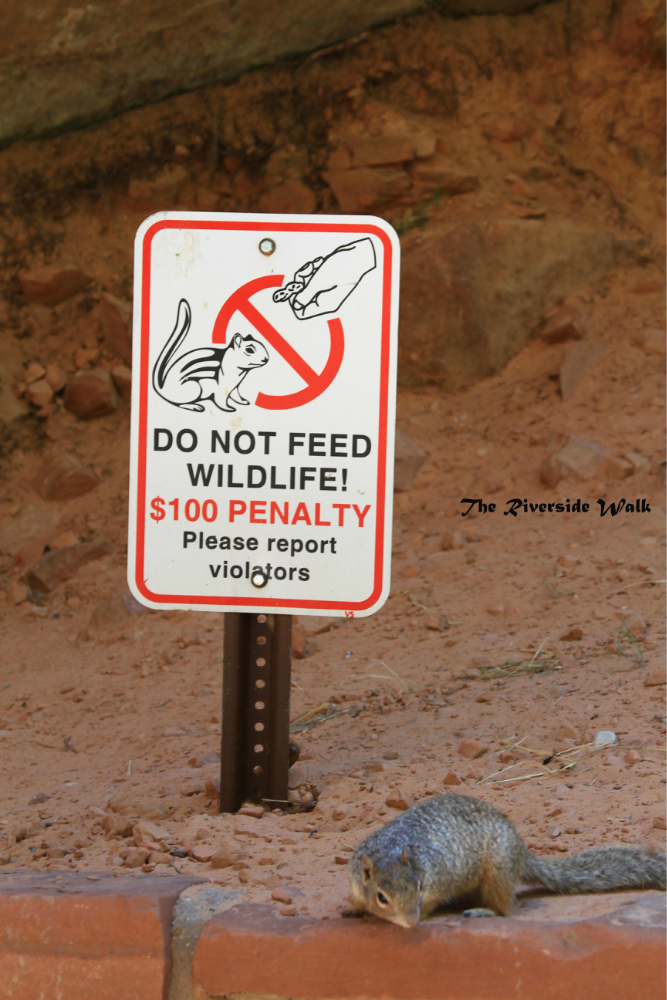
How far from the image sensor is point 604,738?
274 centimetres

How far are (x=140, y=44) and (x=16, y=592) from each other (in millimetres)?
3154

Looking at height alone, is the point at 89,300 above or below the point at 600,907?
above

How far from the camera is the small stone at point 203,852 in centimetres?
229

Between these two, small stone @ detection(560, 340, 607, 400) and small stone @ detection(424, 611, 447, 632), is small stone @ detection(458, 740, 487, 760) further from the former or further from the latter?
small stone @ detection(560, 340, 607, 400)

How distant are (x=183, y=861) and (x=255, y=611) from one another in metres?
0.66

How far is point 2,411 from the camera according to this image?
18.8ft

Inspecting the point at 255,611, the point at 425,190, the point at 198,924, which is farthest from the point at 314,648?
the point at 425,190

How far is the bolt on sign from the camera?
2.49 meters

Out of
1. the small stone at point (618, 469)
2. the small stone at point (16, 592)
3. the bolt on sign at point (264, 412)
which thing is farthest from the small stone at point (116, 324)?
the bolt on sign at point (264, 412)

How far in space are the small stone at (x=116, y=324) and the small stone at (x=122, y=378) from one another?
3.0 inches

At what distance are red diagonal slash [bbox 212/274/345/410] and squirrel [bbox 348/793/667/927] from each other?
3.64 ft

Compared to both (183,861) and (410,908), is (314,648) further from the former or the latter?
(410,908)

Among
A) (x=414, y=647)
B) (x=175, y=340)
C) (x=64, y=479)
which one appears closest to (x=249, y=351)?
(x=175, y=340)

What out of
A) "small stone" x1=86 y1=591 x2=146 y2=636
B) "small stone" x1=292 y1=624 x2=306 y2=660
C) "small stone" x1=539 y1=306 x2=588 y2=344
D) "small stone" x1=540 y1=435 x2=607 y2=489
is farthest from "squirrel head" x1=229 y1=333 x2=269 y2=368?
"small stone" x1=539 y1=306 x2=588 y2=344
